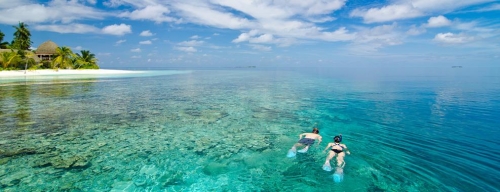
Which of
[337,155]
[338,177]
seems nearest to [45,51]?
[337,155]

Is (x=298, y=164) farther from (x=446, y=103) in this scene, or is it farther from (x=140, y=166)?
(x=446, y=103)

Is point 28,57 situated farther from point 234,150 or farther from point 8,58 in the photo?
point 234,150

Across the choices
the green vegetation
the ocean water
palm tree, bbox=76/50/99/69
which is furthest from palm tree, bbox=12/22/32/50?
the ocean water

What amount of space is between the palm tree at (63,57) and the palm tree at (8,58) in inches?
356

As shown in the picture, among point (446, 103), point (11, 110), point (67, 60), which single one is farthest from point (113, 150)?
point (67, 60)

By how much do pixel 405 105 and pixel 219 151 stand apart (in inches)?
673

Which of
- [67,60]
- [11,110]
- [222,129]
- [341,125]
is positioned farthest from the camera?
[67,60]

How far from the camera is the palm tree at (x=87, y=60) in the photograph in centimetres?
6640

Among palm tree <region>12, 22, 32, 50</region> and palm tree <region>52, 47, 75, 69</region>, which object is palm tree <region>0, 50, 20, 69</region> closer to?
palm tree <region>52, 47, 75, 69</region>

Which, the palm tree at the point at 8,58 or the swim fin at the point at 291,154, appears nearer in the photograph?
the swim fin at the point at 291,154

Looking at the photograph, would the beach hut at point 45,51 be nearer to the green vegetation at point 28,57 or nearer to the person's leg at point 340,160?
the green vegetation at point 28,57

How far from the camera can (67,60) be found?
61.6 meters

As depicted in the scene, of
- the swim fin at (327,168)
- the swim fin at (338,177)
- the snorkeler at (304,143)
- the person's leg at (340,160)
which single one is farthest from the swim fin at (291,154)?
the swim fin at (338,177)

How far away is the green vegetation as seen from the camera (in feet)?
161
